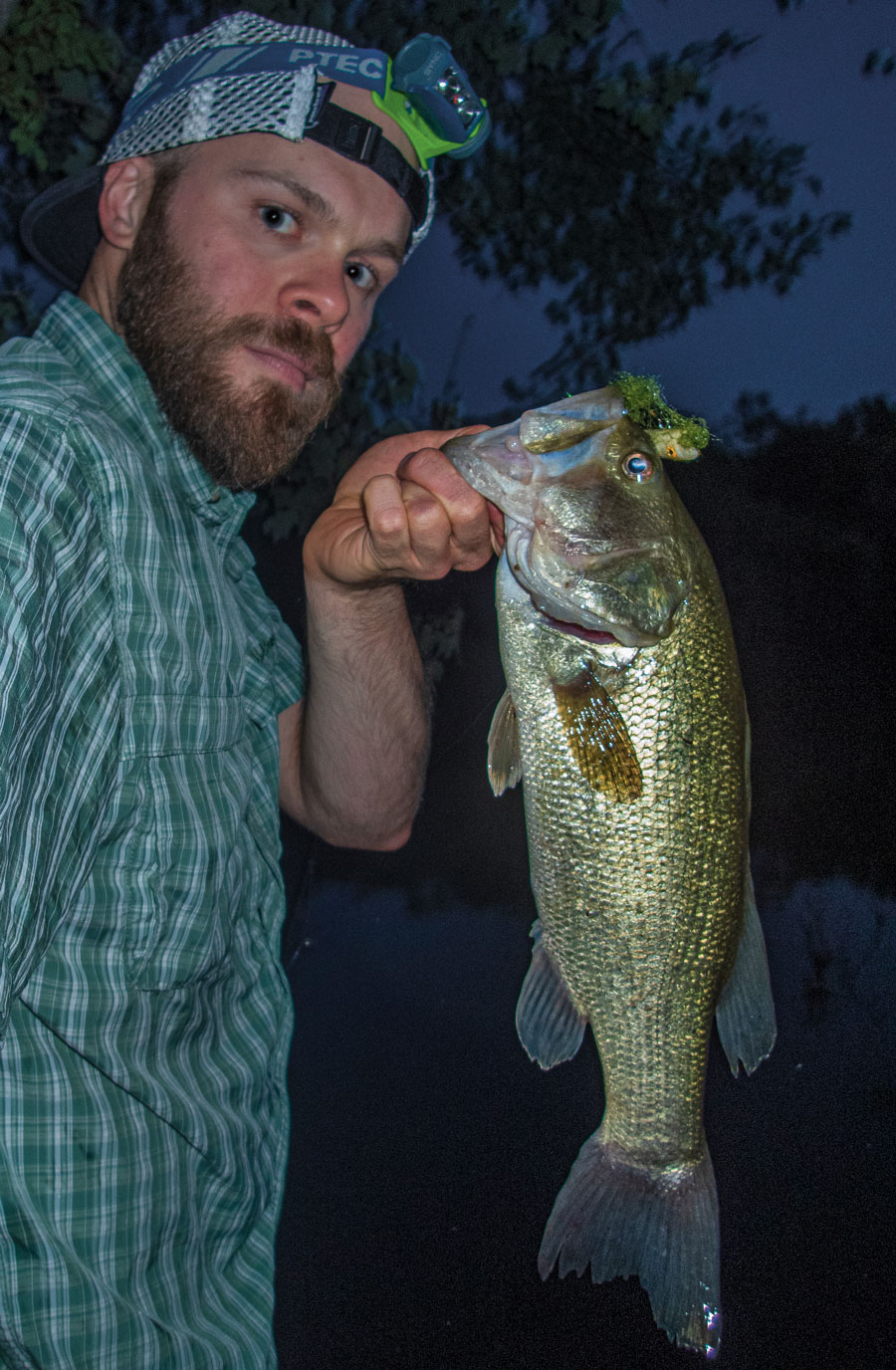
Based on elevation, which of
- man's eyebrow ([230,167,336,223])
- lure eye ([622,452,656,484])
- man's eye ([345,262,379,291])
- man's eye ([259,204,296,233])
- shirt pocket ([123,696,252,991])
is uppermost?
man's eyebrow ([230,167,336,223])

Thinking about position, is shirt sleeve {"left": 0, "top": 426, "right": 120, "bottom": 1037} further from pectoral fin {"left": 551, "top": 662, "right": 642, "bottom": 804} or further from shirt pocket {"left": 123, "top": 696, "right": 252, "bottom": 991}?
pectoral fin {"left": 551, "top": 662, "right": 642, "bottom": 804}

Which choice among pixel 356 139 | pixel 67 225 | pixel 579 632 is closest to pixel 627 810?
pixel 579 632

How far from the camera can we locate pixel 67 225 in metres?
1.84

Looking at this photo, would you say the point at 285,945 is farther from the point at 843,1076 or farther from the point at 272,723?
the point at 843,1076

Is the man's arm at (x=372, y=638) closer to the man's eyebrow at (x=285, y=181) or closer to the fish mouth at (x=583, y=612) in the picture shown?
the fish mouth at (x=583, y=612)

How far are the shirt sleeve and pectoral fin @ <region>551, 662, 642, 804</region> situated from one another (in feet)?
2.03

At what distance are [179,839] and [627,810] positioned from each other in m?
0.74

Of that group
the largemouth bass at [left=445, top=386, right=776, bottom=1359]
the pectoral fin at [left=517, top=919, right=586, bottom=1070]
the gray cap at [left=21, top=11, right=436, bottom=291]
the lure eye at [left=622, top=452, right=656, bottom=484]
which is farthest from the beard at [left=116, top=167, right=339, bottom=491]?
the pectoral fin at [left=517, top=919, right=586, bottom=1070]

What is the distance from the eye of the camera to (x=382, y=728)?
6.38ft

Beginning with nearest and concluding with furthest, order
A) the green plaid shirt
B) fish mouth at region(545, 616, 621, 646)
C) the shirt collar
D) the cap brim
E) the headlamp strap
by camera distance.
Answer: the green plaid shirt → fish mouth at region(545, 616, 621, 646) → the shirt collar → the headlamp strap → the cap brim

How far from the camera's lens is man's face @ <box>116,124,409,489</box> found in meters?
1.57

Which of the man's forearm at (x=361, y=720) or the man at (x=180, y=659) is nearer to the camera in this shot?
the man at (x=180, y=659)

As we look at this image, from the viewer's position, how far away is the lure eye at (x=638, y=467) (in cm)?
103

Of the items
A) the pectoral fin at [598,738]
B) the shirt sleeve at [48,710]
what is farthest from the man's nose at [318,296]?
the pectoral fin at [598,738]
